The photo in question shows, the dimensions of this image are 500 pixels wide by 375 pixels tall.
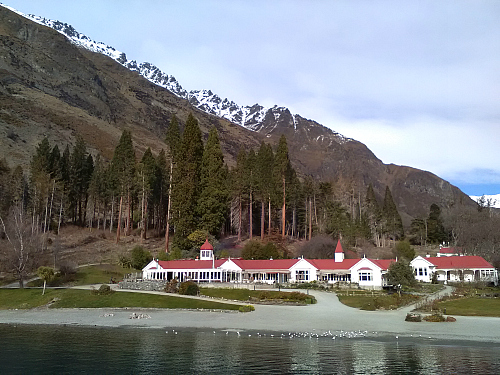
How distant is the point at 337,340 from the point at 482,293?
32622 mm

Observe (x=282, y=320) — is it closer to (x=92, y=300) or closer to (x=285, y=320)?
(x=285, y=320)

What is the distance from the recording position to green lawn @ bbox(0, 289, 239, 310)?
48.8m

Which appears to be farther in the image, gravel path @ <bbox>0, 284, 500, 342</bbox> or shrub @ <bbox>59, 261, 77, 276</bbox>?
shrub @ <bbox>59, 261, 77, 276</bbox>

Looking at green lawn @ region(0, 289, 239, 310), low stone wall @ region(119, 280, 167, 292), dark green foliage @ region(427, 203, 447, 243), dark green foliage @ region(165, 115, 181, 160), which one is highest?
dark green foliage @ region(165, 115, 181, 160)

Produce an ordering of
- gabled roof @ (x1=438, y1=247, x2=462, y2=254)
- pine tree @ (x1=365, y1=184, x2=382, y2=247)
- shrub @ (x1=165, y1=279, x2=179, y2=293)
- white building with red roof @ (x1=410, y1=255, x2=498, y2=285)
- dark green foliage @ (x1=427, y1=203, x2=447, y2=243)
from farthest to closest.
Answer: dark green foliage @ (x1=427, y1=203, x2=447, y2=243) < pine tree @ (x1=365, y1=184, x2=382, y2=247) < gabled roof @ (x1=438, y1=247, x2=462, y2=254) < white building with red roof @ (x1=410, y1=255, x2=498, y2=285) < shrub @ (x1=165, y1=279, x2=179, y2=293)

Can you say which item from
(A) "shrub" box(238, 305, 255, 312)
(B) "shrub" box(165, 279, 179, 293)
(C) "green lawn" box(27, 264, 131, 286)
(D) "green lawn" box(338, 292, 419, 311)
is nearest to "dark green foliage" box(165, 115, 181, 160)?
(C) "green lawn" box(27, 264, 131, 286)

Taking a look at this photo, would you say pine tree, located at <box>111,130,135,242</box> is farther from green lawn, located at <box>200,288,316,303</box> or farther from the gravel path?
the gravel path

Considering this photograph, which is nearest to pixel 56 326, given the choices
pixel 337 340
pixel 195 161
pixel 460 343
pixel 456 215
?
pixel 337 340

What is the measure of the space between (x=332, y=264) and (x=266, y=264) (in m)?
10.2

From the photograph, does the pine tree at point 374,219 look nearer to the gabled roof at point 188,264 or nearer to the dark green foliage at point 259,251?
the dark green foliage at point 259,251

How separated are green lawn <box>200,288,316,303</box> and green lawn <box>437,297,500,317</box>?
550 inches

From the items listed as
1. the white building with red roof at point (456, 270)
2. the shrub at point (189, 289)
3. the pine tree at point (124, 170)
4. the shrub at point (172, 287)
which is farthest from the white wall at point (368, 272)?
the pine tree at point (124, 170)

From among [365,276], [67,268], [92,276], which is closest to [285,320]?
[365,276]

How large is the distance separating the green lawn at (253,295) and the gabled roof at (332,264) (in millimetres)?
15910
